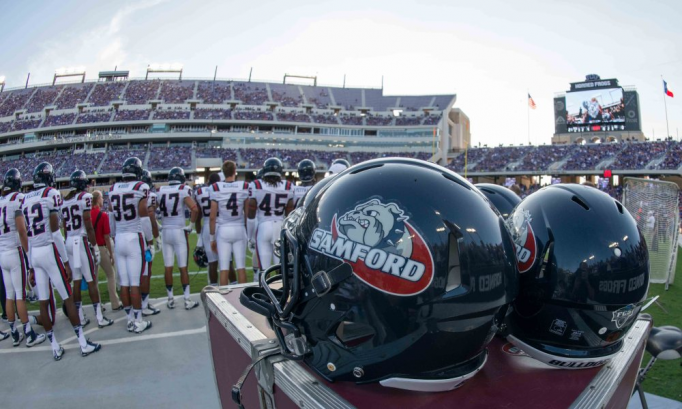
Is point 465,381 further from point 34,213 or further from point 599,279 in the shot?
point 34,213

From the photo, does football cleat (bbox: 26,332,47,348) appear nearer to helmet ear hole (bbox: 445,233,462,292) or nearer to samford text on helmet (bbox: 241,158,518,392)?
samford text on helmet (bbox: 241,158,518,392)

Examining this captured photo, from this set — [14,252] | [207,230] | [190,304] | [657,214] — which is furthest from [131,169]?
[657,214]

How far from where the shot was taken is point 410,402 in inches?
54.2

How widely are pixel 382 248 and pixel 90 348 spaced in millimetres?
4515

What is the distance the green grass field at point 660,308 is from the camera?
3.54m

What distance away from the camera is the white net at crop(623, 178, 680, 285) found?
800 centimetres

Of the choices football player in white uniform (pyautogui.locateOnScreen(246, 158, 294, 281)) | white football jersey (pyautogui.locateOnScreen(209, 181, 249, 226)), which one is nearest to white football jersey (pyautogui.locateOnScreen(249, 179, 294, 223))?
football player in white uniform (pyautogui.locateOnScreen(246, 158, 294, 281))

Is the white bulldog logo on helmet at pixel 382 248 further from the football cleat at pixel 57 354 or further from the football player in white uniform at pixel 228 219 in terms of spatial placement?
the football player in white uniform at pixel 228 219

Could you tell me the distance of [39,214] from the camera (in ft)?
15.0

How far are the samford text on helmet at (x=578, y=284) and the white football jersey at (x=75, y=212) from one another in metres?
5.89

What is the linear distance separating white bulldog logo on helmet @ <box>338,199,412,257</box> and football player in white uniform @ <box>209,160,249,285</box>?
4.73 meters

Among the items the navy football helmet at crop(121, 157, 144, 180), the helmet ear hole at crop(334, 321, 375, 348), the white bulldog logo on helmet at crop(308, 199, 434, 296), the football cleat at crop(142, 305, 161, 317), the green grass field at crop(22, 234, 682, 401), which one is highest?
the navy football helmet at crop(121, 157, 144, 180)

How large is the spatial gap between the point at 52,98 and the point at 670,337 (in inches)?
2702

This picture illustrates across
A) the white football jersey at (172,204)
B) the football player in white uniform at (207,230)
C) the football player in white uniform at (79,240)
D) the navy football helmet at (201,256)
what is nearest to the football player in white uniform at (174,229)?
the white football jersey at (172,204)
